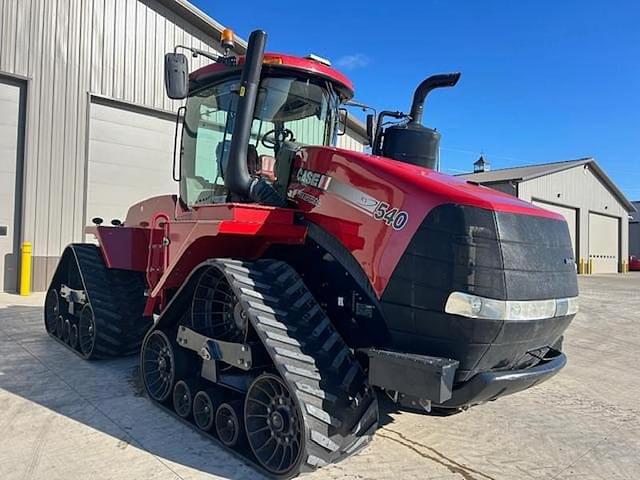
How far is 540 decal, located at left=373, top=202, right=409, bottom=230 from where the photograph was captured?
288 cm

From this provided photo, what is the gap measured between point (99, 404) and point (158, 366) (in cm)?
56

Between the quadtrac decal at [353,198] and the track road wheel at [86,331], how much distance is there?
3.09m

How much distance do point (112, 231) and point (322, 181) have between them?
2983 mm

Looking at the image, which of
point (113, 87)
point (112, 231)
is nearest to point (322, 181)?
point (112, 231)

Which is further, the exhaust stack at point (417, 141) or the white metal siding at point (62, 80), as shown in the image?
the white metal siding at point (62, 80)

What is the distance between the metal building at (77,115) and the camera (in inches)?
400

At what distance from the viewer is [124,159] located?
38.1 ft

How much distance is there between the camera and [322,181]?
11.1 feet

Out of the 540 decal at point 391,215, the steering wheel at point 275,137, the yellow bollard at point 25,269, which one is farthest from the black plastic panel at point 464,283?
the yellow bollard at point 25,269

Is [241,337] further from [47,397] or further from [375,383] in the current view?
[47,397]

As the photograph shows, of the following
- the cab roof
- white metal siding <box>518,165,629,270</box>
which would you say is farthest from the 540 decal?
white metal siding <box>518,165,629,270</box>

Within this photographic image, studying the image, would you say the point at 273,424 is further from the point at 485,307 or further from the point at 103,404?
A: the point at 103,404

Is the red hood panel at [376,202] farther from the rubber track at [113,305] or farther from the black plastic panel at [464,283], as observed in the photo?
the rubber track at [113,305]

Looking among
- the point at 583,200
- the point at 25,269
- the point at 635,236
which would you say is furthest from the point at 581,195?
the point at 25,269
